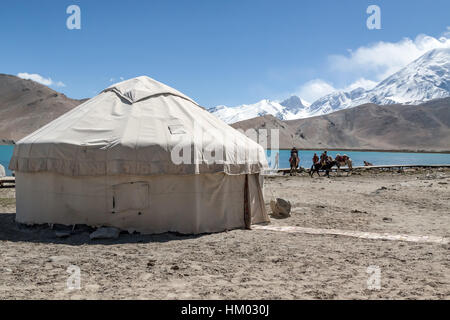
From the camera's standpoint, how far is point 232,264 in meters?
5.84

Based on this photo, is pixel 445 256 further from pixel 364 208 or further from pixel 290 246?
pixel 364 208

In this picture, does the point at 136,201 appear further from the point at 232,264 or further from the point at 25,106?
the point at 25,106

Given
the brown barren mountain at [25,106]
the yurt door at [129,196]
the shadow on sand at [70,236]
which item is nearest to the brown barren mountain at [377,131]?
the brown barren mountain at [25,106]

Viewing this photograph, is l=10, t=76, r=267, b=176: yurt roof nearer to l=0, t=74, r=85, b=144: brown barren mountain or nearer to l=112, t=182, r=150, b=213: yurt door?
l=112, t=182, r=150, b=213: yurt door

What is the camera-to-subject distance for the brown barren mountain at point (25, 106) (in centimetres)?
15112

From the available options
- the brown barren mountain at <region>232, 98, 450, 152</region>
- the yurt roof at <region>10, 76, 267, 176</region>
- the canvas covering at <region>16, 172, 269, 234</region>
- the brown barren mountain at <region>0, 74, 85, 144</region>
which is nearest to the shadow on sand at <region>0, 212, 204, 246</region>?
the canvas covering at <region>16, 172, 269, 234</region>

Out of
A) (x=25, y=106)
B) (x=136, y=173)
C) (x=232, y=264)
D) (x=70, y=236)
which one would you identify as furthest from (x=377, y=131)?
(x=232, y=264)

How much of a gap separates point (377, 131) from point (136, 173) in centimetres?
19552

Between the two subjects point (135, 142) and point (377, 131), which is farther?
point (377, 131)

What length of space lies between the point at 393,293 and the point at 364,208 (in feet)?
23.0

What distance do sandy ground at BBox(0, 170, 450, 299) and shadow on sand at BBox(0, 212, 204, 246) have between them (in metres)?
0.02

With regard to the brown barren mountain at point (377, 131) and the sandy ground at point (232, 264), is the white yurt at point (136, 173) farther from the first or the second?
the brown barren mountain at point (377, 131)

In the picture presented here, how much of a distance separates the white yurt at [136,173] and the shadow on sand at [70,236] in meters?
0.14

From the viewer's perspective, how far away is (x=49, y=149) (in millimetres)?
7652
